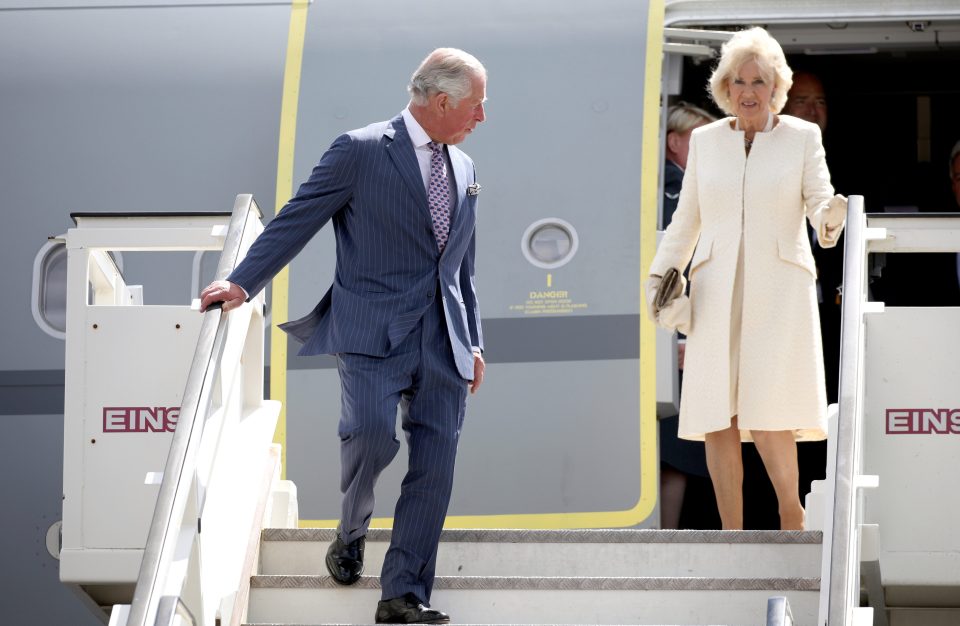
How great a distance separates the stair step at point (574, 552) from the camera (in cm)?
514

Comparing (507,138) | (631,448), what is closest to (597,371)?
(631,448)

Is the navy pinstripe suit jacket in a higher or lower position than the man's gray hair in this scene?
lower

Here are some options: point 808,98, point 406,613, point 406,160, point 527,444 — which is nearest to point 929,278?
point 808,98

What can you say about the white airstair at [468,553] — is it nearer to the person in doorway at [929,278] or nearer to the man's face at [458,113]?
the man's face at [458,113]

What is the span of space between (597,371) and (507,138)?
1.12 meters

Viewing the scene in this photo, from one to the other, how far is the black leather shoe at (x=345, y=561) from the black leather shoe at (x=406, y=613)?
260 mm

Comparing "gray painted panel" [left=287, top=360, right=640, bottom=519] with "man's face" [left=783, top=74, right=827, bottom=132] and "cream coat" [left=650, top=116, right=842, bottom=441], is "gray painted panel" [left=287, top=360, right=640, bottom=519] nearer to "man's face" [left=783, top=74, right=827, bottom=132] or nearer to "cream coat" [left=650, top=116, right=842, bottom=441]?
"cream coat" [left=650, top=116, right=842, bottom=441]

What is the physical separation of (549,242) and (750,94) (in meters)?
A: 1.65

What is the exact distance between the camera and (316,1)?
7562mm

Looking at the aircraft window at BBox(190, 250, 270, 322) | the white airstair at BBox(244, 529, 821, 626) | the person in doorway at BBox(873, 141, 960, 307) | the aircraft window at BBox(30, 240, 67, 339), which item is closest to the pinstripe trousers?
the white airstair at BBox(244, 529, 821, 626)

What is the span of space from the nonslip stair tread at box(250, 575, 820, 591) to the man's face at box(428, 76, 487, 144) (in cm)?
128

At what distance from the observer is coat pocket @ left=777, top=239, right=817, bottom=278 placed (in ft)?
18.3

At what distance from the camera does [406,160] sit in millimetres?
4719

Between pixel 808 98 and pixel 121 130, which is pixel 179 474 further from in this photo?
pixel 808 98
